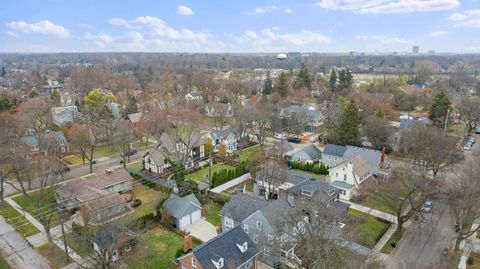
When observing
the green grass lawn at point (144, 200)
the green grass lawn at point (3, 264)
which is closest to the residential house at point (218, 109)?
the green grass lawn at point (144, 200)

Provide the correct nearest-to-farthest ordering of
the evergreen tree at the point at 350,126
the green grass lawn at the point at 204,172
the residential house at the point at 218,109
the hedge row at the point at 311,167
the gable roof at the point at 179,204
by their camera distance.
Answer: the gable roof at the point at 179,204 → the green grass lawn at the point at 204,172 → the hedge row at the point at 311,167 → the evergreen tree at the point at 350,126 → the residential house at the point at 218,109

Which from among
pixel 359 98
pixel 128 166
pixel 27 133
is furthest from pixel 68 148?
pixel 359 98

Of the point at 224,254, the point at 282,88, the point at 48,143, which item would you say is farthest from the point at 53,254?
the point at 282,88

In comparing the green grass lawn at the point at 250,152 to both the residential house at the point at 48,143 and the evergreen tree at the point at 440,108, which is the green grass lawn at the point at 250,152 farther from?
the evergreen tree at the point at 440,108

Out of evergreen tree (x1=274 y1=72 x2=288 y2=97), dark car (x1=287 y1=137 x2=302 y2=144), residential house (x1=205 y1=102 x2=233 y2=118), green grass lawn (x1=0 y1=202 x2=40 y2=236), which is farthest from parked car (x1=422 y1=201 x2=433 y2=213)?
evergreen tree (x1=274 y1=72 x2=288 y2=97)

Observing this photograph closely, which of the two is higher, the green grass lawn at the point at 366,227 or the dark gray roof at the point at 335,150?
the dark gray roof at the point at 335,150

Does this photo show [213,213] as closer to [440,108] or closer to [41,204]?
[41,204]
